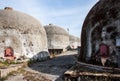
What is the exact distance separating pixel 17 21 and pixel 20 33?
39.5 inches

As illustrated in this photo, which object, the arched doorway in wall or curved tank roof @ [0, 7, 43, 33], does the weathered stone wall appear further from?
the arched doorway in wall

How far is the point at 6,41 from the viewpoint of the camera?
16781 mm

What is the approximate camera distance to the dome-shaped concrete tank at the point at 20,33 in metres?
16.9

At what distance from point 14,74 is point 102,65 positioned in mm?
5328

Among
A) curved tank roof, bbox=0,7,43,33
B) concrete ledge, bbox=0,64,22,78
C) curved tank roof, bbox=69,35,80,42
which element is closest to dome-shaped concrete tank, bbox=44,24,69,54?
curved tank roof, bbox=69,35,80,42

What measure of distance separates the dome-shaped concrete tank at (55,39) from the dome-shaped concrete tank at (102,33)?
51.6 feet

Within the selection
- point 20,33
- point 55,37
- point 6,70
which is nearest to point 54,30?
point 55,37

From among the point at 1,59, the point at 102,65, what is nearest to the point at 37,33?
the point at 1,59

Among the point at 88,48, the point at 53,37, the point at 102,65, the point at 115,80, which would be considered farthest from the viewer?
the point at 53,37

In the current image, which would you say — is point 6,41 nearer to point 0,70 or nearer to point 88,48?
point 0,70

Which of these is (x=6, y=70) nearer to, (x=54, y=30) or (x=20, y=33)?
(x=20, y=33)

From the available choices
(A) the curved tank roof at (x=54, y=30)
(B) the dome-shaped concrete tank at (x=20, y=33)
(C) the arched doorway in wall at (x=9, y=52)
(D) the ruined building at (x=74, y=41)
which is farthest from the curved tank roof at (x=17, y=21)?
(D) the ruined building at (x=74, y=41)

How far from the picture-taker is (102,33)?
10.0 m

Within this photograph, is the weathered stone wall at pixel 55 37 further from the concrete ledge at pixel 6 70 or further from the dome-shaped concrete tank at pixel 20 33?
the concrete ledge at pixel 6 70
